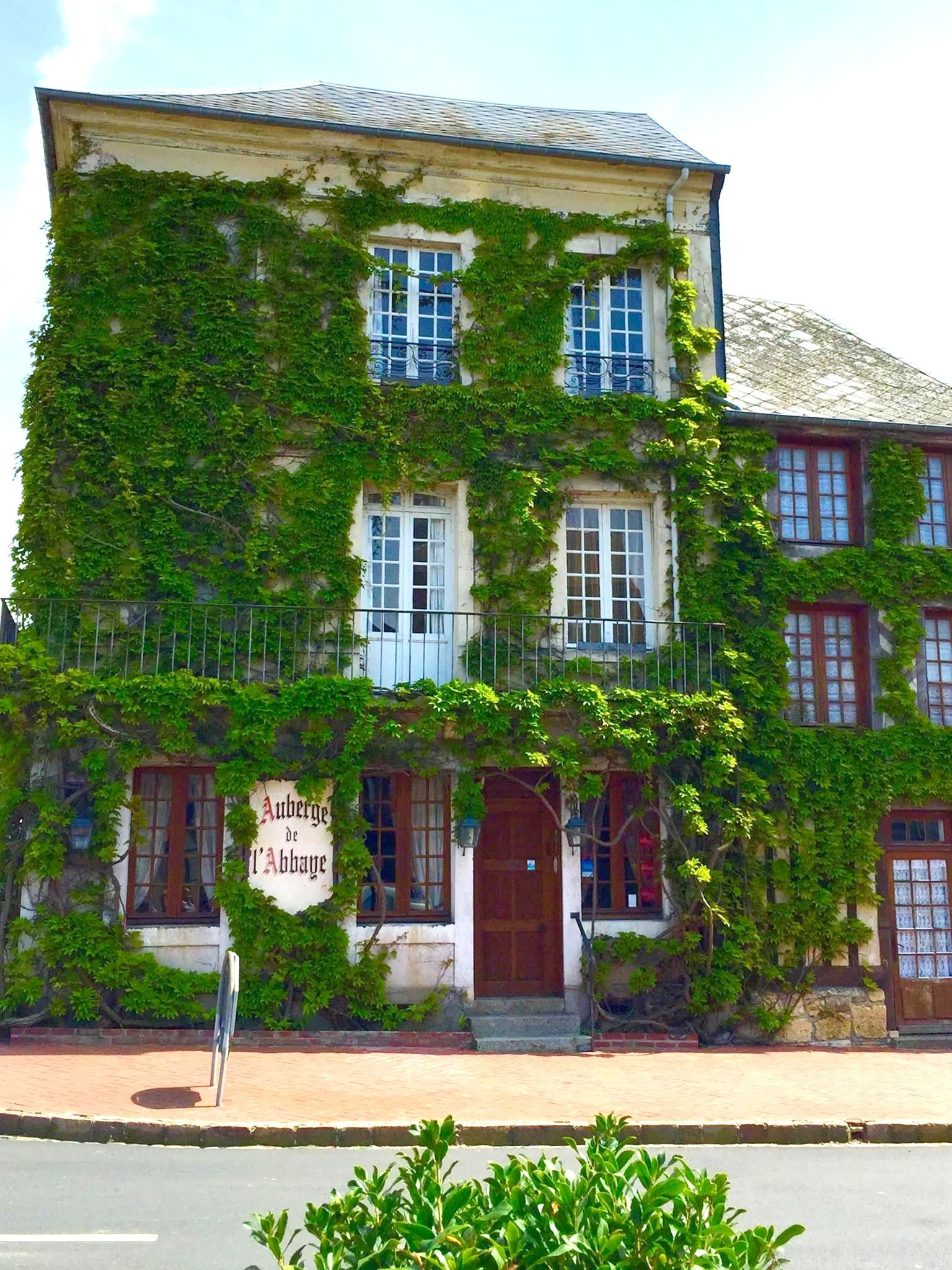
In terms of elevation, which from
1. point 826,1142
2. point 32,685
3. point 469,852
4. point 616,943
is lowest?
point 826,1142

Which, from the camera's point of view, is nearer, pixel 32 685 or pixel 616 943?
pixel 32 685

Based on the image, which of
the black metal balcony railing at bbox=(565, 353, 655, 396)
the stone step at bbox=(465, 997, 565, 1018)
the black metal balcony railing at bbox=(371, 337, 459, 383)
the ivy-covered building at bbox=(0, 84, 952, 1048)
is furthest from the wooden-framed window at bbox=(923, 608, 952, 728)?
the black metal balcony railing at bbox=(371, 337, 459, 383)

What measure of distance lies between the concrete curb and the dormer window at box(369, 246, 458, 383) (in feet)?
29.4

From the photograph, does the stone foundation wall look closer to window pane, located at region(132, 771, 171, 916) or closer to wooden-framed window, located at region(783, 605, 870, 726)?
wooden-framed window, located at region(783, 605, 870, 726)

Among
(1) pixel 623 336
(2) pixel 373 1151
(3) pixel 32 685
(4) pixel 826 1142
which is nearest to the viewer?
(2) pixel 373 1151

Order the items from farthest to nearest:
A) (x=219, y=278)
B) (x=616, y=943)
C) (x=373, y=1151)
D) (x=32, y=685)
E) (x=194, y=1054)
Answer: (x=219, y=278) → (x=616, y=943) → (x=32, y=685) → (x=194, y=1054) → (x=373, y=1151)

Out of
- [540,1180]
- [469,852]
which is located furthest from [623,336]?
[540,1180]

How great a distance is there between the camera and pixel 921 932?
14.5 m

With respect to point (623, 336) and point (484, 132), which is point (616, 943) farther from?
point (484, 132)

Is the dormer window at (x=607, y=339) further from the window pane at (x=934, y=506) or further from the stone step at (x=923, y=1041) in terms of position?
the stone step at (x=923, y=1041)

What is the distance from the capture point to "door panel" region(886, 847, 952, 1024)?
14.3 m

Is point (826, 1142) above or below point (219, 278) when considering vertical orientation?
below

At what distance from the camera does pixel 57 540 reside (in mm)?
13609

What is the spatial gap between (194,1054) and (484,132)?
11.5 meters
